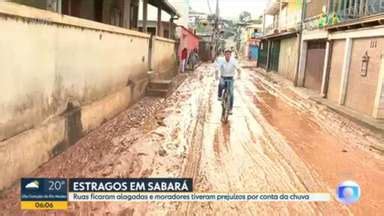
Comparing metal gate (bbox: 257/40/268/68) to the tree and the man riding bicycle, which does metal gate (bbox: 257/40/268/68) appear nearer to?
the man riding bicycle

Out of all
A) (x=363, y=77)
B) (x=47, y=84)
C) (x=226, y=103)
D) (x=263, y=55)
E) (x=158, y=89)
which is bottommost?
(x=158, y=89)

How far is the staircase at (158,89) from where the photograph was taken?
15242 millimetres

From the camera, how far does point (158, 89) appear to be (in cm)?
1541

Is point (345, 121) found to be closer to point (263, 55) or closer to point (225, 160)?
point (225, 160)

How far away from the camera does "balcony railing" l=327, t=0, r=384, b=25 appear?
14.2 meters

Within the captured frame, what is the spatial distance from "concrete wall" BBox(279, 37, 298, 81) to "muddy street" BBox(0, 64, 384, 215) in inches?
615

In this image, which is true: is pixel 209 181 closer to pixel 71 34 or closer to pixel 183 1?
pixel 71 34

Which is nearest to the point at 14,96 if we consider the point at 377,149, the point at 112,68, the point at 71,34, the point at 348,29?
the point at 71,34

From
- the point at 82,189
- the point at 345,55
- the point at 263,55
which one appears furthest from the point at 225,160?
the point at 263,55

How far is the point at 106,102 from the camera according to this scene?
9.92 meters

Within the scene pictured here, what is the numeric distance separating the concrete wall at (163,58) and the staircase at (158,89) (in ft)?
4.26

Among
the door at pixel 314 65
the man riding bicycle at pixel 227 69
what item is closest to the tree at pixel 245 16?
the door at pixel 314 65

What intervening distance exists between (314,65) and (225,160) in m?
15.4

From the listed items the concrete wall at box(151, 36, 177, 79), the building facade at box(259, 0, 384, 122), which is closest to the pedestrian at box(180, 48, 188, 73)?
the concrete wall at box(151, 36, 177, 79)
